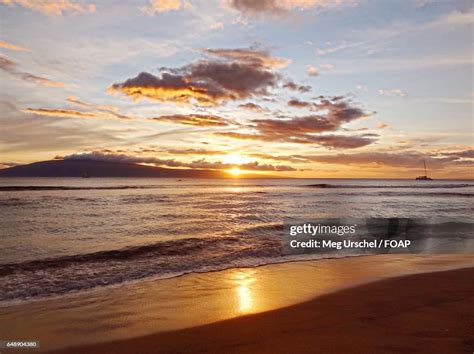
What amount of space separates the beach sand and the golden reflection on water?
0.63 metres

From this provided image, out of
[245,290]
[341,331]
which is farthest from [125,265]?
[341,331]

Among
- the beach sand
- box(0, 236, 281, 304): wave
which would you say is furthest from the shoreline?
box(0, 236, 281, 304): wave

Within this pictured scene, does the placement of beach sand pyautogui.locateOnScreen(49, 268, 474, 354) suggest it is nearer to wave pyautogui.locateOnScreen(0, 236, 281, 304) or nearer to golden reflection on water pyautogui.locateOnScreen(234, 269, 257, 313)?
golden reflection on water pyautogui.locateOnScreen(234, 269, 257, 313)

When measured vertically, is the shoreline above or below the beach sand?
below

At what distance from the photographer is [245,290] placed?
27.2ft

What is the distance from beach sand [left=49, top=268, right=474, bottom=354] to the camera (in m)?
4.85

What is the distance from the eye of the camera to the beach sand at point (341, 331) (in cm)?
485

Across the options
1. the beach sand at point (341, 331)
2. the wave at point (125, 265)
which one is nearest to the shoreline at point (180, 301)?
the beach sand at point (341, 331)

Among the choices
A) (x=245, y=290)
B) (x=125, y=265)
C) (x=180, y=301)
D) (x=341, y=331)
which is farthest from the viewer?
(x=125, y=265)

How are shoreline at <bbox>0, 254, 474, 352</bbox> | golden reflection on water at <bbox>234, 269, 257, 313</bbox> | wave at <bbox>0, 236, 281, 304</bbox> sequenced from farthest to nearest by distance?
wave at <bbox>0, 236, 281, 304</bbox>
golden reflection on water at <bbox>234, 269, 257, 313</bbox>
shoreline at <bbox>0, 254, 474, 352</bbox>

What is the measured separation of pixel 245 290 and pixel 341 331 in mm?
3248

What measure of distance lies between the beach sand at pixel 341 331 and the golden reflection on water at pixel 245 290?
2.05 ft

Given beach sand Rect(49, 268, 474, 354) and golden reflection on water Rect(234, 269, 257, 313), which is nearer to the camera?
beach sand Rect(49, 268, 474, 354)

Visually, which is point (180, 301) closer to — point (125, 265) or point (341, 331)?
point (341, 331)
